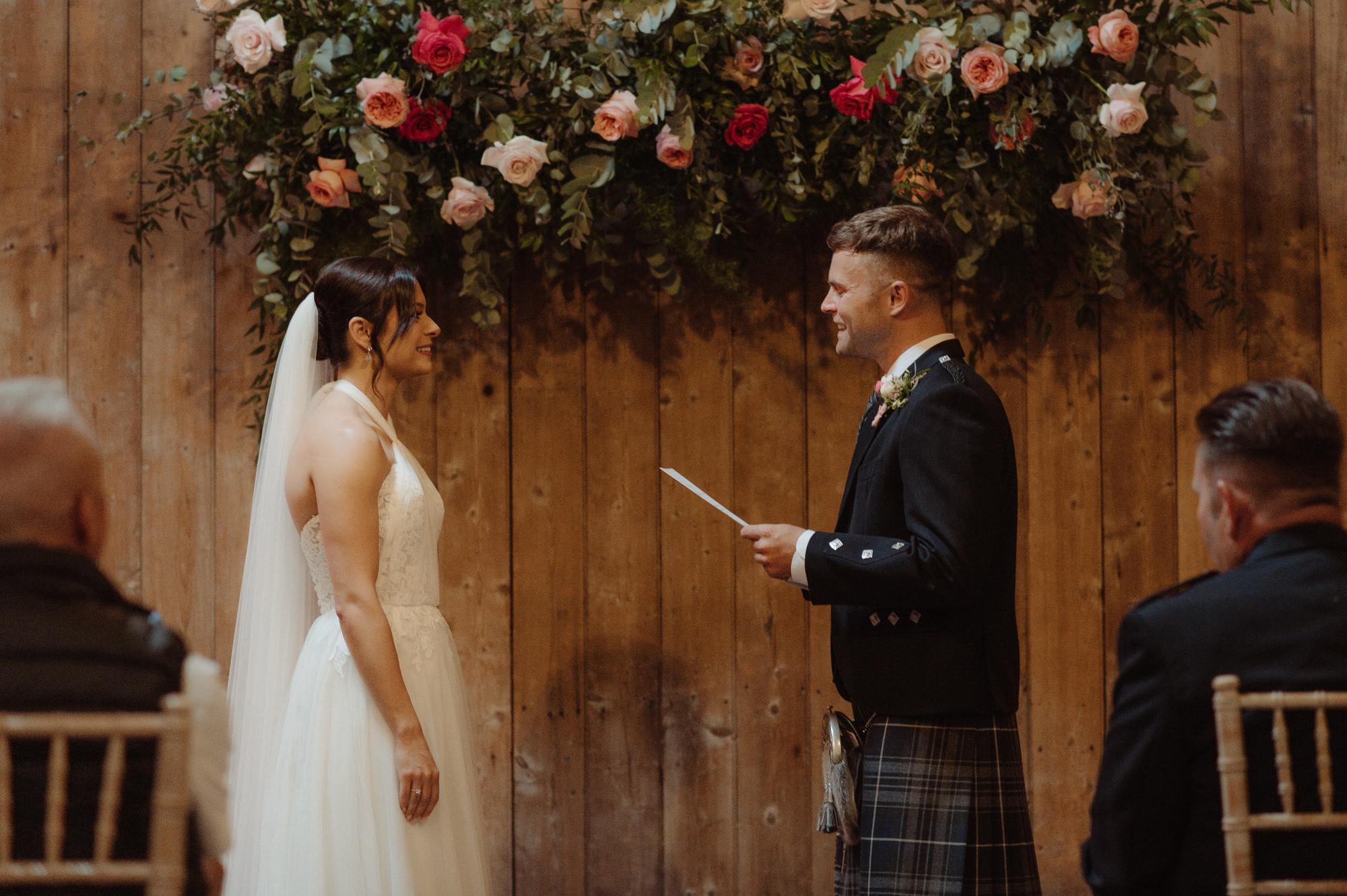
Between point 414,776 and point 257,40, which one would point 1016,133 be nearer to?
point 257,40

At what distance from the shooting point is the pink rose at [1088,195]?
2311 mm

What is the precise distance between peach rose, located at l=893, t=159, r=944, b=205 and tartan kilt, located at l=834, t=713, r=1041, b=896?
1.11 meters

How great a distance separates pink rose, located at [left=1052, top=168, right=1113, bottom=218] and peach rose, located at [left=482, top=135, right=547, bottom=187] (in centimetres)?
112


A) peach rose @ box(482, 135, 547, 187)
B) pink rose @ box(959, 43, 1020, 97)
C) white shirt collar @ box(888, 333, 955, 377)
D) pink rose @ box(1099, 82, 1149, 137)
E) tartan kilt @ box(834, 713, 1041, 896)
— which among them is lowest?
tartan kilt @ box(834, 713, 1041, 896)

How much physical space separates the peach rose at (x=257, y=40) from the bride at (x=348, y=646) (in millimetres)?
621

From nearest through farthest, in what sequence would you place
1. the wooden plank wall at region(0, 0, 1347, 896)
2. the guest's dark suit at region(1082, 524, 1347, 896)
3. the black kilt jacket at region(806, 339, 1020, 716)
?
the guest's dark suit at region(1082, 524, 1347, 896)
the black kilt jacket at region(806, 339, 1020, 716)
the wooden plank wall at region(0, 0, 1347, 896)

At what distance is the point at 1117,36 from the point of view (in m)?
2.26

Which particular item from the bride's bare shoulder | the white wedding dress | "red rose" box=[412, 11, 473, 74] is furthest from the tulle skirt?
"red rose" box=[412, 11, 473, 74]

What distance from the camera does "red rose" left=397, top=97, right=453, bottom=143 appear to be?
2.33 m

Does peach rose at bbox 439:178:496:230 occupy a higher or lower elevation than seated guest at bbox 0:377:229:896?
higher

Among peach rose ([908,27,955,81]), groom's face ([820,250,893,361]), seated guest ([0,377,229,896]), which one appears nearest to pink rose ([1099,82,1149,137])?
peach rose ([908,27,955,81])

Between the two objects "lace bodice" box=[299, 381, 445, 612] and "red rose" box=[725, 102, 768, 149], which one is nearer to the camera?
"lace bodice" box=[299, 381, 445, 612]

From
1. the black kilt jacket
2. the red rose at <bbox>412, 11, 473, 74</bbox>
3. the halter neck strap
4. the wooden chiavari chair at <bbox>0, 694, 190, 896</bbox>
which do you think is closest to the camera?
the wooden chiavari chair at <bbox>0, 694, 190, 896</bbox>

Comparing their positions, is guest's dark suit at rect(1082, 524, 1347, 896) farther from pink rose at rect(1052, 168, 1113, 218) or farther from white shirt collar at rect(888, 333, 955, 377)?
pink rose at rect(1052, 168, 1113, 218)
